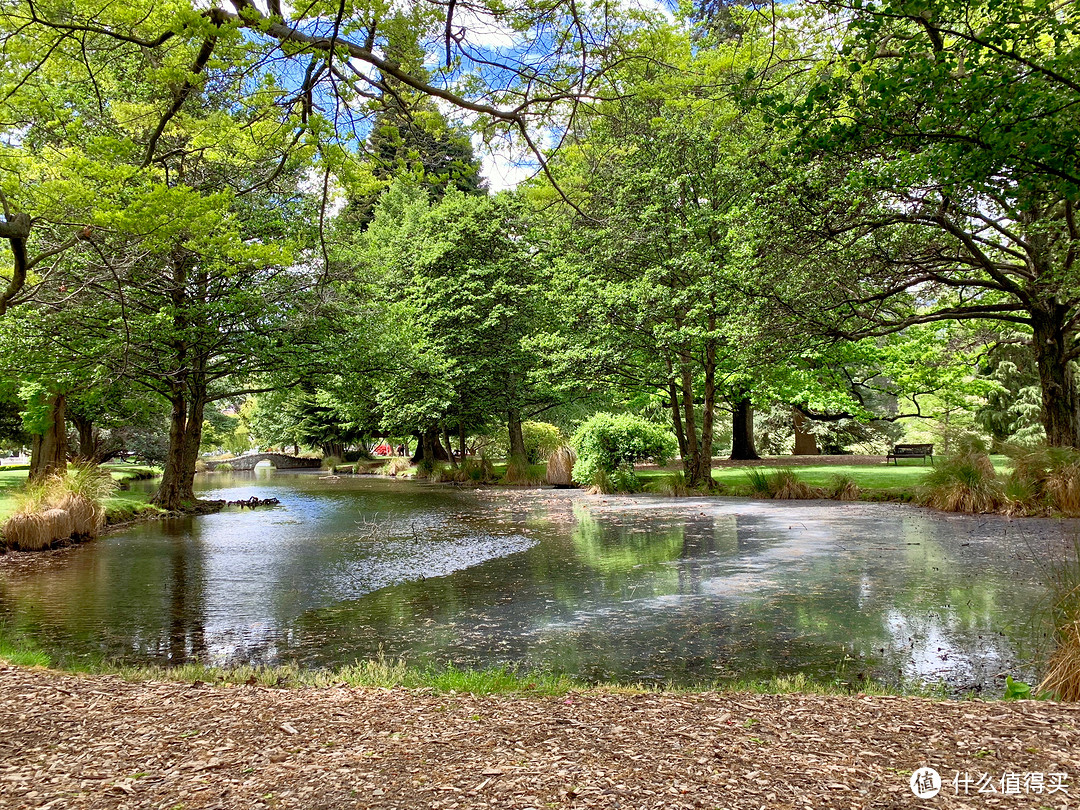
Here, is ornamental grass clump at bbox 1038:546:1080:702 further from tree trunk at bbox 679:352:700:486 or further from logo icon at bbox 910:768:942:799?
tree trunk at bbox 679:352:700:486

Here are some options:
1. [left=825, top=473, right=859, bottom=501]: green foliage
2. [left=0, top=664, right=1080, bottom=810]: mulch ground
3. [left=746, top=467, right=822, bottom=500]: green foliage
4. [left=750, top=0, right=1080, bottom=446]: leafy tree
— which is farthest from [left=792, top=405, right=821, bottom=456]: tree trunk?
[left=0, top=664, right=1080, bottom=810]: mulch ground

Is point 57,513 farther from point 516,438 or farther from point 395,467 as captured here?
point 395,467

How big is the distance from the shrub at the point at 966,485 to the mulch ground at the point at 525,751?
460 inches

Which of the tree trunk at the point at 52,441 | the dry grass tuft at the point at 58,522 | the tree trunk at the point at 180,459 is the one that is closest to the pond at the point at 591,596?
the dry grass tuft at the point at 58,522

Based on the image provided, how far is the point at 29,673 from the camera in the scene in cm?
491

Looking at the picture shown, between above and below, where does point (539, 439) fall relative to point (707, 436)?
above

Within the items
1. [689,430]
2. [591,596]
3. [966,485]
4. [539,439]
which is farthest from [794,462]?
[591,596]

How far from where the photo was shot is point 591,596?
8.07 metres

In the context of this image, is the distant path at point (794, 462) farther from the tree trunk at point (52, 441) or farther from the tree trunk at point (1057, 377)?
the tree trunk at point (52, 441)

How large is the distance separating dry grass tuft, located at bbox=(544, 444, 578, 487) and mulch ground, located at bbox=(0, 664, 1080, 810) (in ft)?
65.5

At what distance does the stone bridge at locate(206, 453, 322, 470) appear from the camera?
5194 centimetres

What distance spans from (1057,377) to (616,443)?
1090 centimetres

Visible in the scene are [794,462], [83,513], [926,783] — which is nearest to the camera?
[926,783]

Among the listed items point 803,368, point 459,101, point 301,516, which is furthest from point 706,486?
point 459,101
